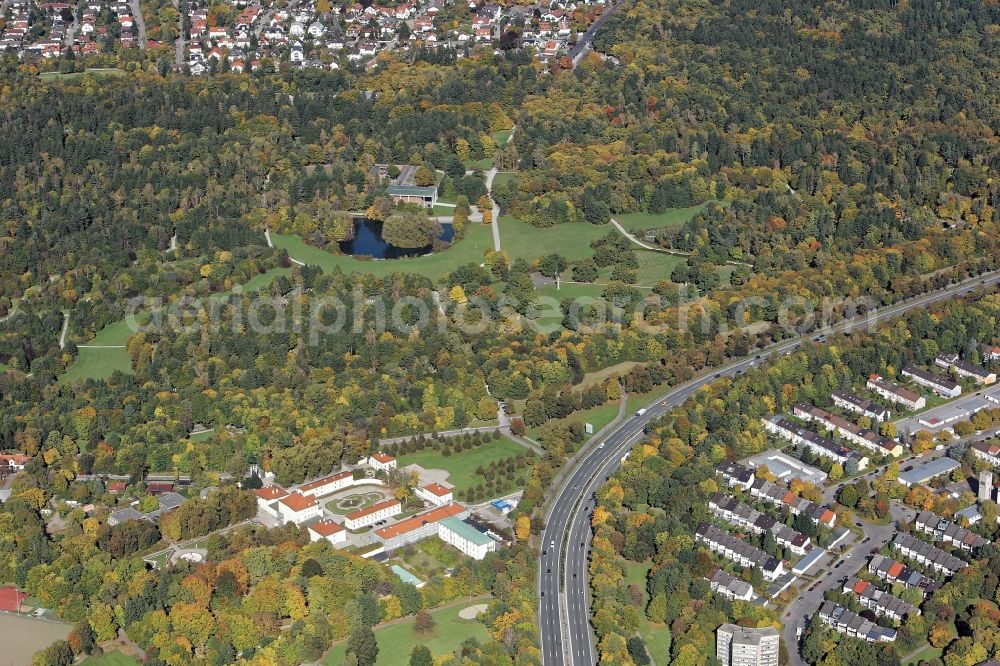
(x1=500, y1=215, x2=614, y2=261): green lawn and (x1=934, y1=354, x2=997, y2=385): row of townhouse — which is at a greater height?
(x1=934, y1=354, x2=997, y2=385): row of townhouse

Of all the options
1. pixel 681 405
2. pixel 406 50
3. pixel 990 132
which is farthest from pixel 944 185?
pixel 406 50

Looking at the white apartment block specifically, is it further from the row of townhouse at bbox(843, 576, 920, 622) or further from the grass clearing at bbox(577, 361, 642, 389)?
the grass clearing at bbox(577, 361, 642, 389)

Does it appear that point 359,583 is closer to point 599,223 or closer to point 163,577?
point 163,577

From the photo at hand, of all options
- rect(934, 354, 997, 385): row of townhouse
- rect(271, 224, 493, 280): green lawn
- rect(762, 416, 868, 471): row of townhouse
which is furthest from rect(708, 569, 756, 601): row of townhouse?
rect(271, 224, 493, 280): green lawn

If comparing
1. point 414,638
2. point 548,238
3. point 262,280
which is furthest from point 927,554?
point 262,280

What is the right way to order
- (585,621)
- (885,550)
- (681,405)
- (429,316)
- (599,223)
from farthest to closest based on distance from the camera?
1. (599,223)
2. (429,316)
3. (681,405)
4. (885,550)
5. (585,621)

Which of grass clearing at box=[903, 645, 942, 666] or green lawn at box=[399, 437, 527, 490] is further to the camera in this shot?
green lawn at box=[399, 437, 527, 490]

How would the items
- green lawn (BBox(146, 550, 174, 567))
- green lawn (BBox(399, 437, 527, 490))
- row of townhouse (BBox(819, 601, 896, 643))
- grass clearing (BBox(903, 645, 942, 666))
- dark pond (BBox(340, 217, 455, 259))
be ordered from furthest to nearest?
dark pond (BBox(340, 217, 455, 259))
green lawn (BBox(399, 437, 527, 490))
green lawn (BBox(146, 550, 174, 567))
row of townhouse (BBox(819, 601, 896, 643))
grass clearing (BBox(903, 645, 942, 666))
